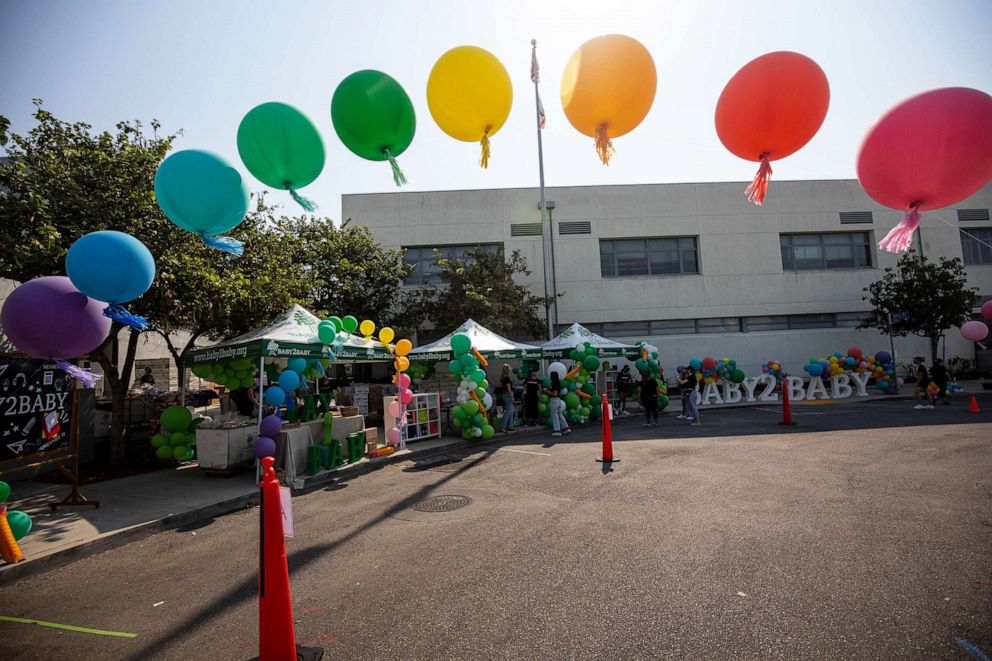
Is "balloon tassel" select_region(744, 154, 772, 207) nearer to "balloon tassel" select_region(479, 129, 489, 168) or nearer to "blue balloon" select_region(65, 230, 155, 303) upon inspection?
"balloon tassel" select_region(479, 129, 489, 168)

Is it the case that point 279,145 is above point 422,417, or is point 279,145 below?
above

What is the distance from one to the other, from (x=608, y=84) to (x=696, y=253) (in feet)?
81.6

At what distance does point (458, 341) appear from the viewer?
1294 centimetres

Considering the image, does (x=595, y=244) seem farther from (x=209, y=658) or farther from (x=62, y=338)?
(x=209, y=658)

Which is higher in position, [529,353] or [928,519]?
[529,353]

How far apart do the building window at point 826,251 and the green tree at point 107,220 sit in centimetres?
2746

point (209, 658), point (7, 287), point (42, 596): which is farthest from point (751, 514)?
point (7, 287)

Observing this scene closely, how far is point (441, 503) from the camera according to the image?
6867 millimetres

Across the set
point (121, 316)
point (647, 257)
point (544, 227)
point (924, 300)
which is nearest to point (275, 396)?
point (121, 316)

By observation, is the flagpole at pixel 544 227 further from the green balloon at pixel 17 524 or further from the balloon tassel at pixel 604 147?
the green balloon at pixel 17 524

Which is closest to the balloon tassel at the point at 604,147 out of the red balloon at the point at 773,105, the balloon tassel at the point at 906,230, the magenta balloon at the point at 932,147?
the red balloon at the point at 773,105

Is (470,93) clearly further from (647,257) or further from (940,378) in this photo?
(647,257)

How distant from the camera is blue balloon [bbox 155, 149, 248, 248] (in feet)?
17.4

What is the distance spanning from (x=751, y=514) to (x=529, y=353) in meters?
10.2
